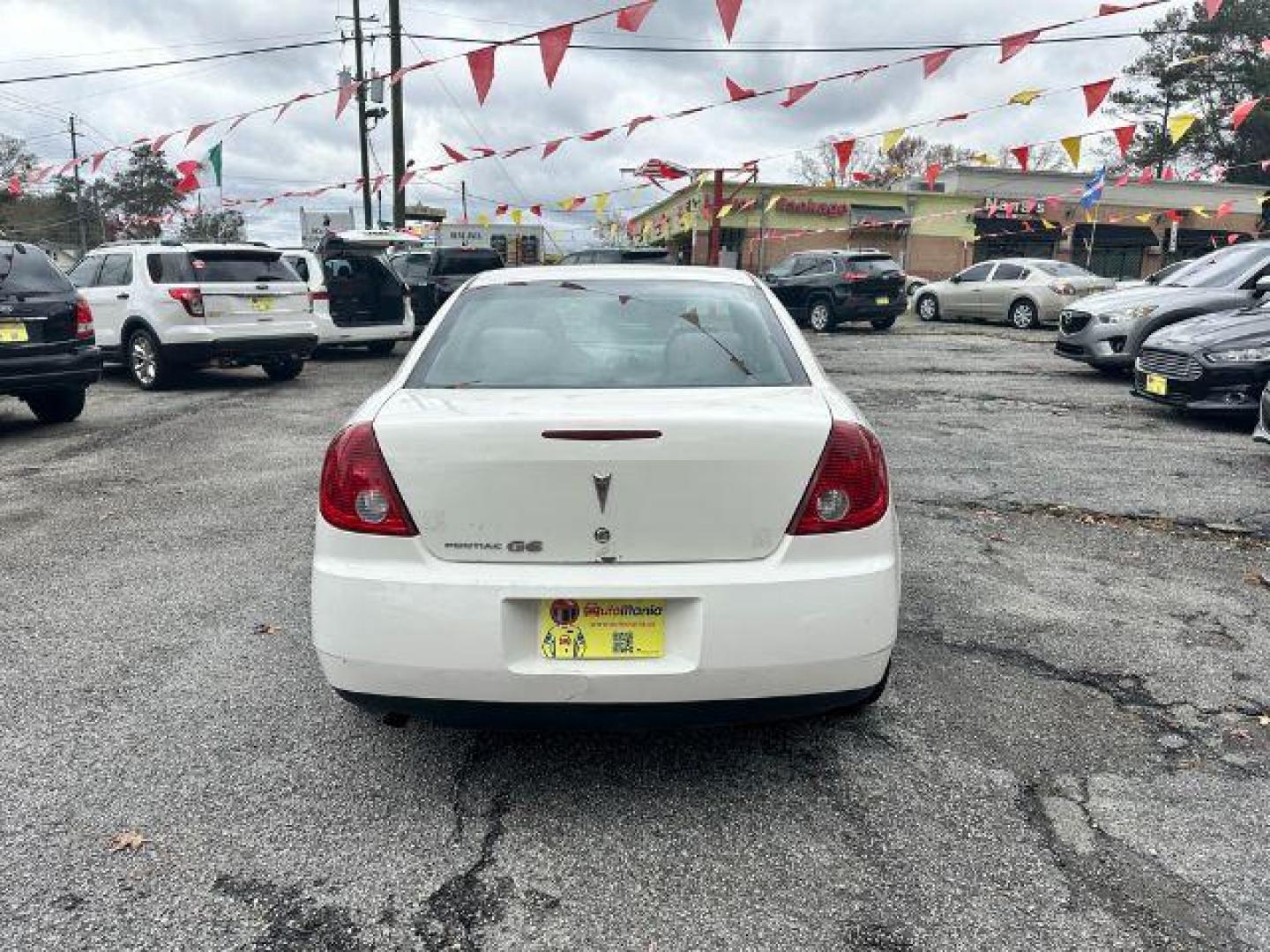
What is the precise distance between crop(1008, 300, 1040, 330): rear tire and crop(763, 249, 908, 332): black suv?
2.35m

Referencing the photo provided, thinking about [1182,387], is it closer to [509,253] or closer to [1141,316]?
[1141,316]

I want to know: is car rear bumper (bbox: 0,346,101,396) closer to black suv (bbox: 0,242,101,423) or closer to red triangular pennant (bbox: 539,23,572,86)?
black suv (bbox: 0,242,101,423)

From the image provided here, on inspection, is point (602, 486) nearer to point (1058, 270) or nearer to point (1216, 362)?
point (1216, 362)

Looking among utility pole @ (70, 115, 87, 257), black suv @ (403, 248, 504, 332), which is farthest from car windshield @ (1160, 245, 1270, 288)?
utility pole @ (70, 115, 87, 257)

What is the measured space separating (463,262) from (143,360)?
21.0 feet

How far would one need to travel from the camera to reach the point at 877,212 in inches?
1607

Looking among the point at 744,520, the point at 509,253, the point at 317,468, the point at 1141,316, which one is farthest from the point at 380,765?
the point at 509,253

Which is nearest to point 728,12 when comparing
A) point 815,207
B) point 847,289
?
point 847,289

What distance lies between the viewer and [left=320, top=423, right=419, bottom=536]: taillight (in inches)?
98.0

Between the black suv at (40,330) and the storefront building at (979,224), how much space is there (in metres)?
32.0

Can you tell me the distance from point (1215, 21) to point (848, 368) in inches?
1528

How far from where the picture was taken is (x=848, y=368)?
13.4 m

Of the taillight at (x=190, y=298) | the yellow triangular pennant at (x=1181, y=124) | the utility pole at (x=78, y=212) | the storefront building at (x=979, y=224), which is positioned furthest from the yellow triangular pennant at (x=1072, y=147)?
the utility pole at (x=78, y=212)

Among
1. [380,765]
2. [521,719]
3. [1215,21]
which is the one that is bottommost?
[380,765]
